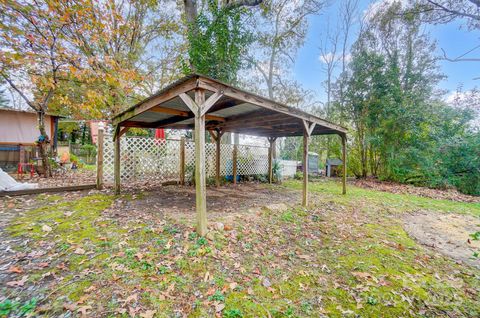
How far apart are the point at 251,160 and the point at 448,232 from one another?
6.29 m

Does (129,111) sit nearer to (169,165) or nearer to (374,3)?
(169,165)

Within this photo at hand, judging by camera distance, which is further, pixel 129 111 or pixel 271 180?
pixel 271 180

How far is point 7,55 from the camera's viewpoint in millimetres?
4754

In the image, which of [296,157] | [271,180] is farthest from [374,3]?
[271,180]

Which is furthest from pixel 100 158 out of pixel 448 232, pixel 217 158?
pixel 448 232

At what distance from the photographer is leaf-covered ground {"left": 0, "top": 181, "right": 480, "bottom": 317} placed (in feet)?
5.76

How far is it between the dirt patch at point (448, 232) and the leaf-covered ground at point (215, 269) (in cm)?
32

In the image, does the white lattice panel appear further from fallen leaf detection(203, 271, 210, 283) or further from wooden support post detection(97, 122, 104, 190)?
fallen leaf detection(203, 271, 210, 283)

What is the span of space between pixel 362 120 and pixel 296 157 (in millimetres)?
5642

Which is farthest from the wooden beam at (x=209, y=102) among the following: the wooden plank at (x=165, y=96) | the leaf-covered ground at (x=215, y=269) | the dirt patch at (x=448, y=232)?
the dirt patch at (x=448, y=232)

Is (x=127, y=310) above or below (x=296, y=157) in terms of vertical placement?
below

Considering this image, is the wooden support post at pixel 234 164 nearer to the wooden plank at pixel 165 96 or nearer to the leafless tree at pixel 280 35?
the wooden plank at pixel 165 96

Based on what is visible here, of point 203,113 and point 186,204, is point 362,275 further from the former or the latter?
point 186,204

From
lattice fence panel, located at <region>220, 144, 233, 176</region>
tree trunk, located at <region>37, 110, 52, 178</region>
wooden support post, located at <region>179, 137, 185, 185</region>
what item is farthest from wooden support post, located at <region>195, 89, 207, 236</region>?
tree trunk, located at <region>37, 110, 52, 178</region>
